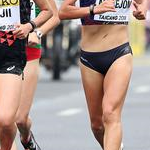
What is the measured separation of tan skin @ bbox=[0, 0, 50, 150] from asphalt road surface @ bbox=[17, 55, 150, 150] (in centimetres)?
316

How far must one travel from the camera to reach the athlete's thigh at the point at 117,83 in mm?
9242

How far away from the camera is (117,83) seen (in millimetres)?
9305

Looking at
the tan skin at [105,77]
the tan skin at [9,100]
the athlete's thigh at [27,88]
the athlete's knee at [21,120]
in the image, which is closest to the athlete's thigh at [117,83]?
the tan skin at [105,77]

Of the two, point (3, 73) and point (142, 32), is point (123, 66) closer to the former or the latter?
point (3, 73)

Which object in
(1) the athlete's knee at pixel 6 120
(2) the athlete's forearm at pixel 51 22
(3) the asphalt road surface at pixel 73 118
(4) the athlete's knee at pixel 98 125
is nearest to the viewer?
(1) the athlete's knee at pixel 6 120

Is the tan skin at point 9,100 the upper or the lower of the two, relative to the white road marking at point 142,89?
upper

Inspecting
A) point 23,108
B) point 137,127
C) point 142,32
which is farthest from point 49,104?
point 142,32

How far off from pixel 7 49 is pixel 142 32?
3894 centimetres

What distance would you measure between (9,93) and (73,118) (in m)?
6.90

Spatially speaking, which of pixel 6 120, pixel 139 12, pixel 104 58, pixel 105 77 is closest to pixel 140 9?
pixel 139 12

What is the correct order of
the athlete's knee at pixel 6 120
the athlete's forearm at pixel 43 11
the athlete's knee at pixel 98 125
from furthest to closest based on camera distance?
the athlete's knee at pixel 98 125
the athlete's forearm at pixel 43 11
the athlete's knee at pixel 6 120

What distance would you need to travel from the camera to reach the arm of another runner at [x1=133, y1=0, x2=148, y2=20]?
9.53 meters

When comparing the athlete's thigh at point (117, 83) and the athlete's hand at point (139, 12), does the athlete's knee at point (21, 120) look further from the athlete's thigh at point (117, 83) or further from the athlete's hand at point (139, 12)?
the athlete's hand at point (139, 12)

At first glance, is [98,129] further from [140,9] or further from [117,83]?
[140,9]
